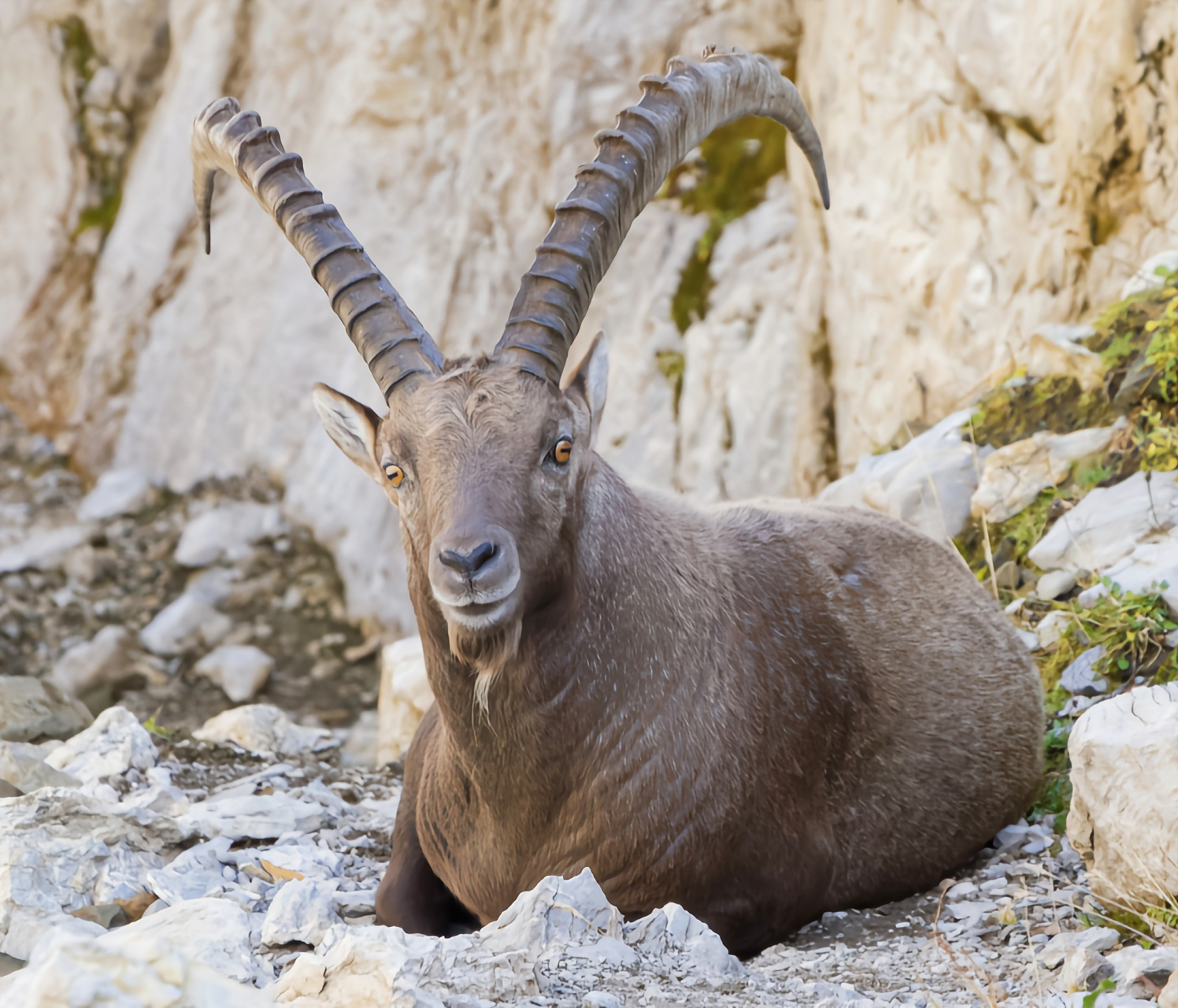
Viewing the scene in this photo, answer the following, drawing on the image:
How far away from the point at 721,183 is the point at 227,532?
7.06m

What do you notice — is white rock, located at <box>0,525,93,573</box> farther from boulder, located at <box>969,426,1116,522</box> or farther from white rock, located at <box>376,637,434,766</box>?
boulder, located at <box>969,426,1116,522</box>

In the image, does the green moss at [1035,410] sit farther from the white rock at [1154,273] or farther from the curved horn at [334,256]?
the curved horn at [334,256]

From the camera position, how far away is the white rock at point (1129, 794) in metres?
3.66

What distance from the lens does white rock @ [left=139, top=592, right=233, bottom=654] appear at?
1379 centimetres

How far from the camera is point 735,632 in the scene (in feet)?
16.3

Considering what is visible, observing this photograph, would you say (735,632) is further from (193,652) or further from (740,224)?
(193,652)

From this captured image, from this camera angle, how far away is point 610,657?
15.0 feet

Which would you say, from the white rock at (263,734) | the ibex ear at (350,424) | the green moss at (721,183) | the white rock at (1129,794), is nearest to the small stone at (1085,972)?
the white rock at (1129,794)

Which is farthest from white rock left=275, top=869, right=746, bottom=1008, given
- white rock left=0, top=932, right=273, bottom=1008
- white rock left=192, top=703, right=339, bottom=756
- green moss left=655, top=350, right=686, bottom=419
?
green moss left=655, top=350, right=686, bottom=419

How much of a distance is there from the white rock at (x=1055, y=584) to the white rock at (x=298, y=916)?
427 centimetres

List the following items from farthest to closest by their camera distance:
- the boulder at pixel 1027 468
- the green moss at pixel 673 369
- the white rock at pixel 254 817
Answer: the green moss at pixel 673 369
the boulder at pixel 1027 468
the white rock at pixel 254 817

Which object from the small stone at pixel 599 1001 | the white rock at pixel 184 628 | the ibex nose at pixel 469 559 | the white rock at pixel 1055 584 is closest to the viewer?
the small stone at pixel 599 1001

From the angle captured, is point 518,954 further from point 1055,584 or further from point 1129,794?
point 1055,584

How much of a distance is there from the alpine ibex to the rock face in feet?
12.1
